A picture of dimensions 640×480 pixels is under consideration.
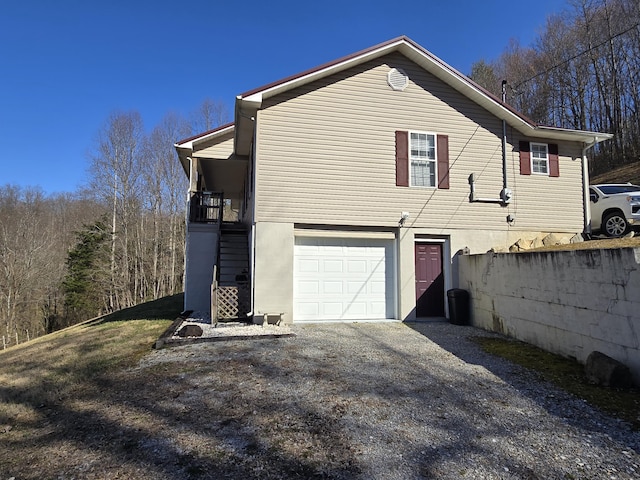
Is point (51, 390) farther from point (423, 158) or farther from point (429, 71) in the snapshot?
point (429, 71)

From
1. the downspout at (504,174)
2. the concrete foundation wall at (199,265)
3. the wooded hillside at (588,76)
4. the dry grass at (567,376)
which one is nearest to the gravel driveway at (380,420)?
the dry grass at (567,376)

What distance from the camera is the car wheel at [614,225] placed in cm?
994

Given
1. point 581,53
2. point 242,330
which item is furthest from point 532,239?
point 581,53

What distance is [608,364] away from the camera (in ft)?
15.5

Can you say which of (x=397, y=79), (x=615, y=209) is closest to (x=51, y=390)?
(x=397, y=79)

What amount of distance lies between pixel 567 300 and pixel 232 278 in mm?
8375

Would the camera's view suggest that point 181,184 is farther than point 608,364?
Yes

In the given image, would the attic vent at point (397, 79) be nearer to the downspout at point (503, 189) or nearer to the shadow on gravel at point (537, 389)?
the downspout at point (503, 189)

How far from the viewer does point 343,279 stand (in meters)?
9.28

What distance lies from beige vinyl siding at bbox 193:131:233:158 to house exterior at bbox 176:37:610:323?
31.2 inches

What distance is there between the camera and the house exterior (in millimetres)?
8672

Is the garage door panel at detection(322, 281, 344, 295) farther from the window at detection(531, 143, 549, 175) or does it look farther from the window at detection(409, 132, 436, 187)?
the window at detection(531, 143, 549, 175)

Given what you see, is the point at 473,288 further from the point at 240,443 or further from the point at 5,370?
the point at 5,370

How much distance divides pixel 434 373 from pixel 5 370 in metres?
7.67
